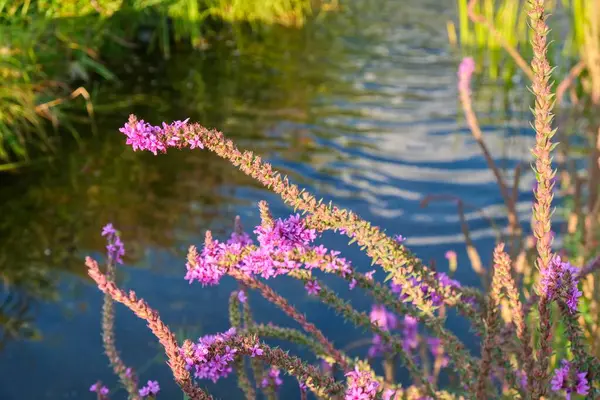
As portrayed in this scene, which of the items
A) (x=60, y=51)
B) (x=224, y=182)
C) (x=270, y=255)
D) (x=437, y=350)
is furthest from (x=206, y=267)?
(x=60, y=51)

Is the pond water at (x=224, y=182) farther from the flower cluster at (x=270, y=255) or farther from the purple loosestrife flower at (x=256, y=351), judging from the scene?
the purple loosestrife flower at (x=256, y=351)

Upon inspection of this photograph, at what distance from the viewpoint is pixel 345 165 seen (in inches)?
208

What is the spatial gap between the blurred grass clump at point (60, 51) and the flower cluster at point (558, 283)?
13.5 ft

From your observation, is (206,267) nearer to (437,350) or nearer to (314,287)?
(314,287)

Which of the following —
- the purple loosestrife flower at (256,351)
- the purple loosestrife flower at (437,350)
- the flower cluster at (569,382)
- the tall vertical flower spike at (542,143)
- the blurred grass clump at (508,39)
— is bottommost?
the purple loosestrife flower at (437,350)

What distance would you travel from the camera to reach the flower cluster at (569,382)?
45.2 inches

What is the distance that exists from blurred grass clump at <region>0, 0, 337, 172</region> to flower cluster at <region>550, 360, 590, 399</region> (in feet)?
13.2

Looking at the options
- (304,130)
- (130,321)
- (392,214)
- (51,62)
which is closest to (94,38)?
(51,62)

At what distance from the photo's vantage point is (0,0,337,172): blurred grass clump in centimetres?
468

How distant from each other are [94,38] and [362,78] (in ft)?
8.76

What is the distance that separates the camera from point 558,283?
988mm

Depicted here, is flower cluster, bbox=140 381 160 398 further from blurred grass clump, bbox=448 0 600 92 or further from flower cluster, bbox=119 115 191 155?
blurred grass clump, bbox=448 0 600 92

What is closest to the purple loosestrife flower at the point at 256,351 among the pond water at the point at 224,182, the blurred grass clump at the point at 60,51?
the pond water at the point at 224,182

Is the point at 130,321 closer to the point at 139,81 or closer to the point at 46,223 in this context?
the point at 46,223
